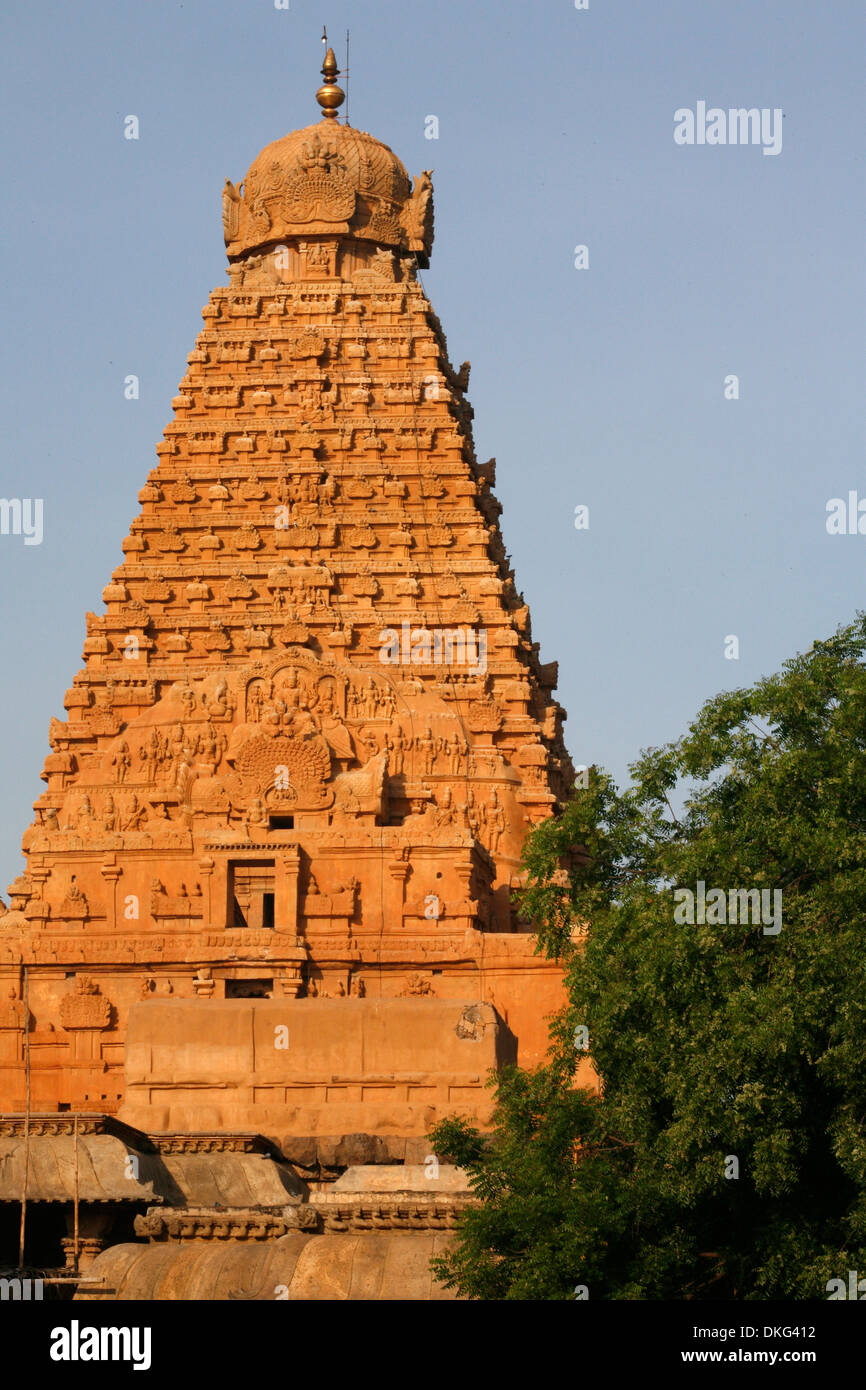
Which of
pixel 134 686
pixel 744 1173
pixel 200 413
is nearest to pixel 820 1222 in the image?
pixel 744 1173

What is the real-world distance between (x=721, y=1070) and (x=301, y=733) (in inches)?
996

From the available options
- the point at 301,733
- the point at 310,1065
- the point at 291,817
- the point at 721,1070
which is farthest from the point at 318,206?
the point at 721,1070

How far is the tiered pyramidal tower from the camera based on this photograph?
224ft

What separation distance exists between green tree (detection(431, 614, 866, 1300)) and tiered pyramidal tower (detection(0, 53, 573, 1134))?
402 inches

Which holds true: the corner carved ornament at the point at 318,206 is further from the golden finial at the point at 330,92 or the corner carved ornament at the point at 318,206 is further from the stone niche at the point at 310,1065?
the stone niche at the point at 310,1065

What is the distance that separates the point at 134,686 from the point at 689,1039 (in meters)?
32.5

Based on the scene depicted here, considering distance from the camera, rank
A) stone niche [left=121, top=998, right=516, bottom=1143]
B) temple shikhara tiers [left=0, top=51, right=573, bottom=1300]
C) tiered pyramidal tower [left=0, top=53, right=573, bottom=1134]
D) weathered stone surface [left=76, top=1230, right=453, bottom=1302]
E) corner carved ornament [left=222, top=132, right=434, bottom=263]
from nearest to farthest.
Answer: weathered stone surface [left=76, top=1230, right=453, bottom=1302] < temple shikhara tiers [left=0, top=51, right=573, bottom=1300] < stone niche [left=121, top=998, right=516, bottom=1143] < tiered pyramidal tower [left=0, top=53, right=573, bottom=1134] < corner carved ornament [left=222, top=132, right=434, bottom=263]

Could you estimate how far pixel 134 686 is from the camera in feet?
264

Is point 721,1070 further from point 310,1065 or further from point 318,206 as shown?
point 318,206

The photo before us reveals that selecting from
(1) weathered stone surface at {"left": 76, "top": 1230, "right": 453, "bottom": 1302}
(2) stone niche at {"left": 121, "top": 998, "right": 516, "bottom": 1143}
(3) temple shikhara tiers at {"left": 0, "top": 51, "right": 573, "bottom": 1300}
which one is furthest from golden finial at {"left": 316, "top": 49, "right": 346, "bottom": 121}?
(1) weathered stone surface at {"left": 76, "top": 1230, "right": 453, "bottom": 1302}

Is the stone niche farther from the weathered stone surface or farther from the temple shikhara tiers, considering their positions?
the weathered stone surface
